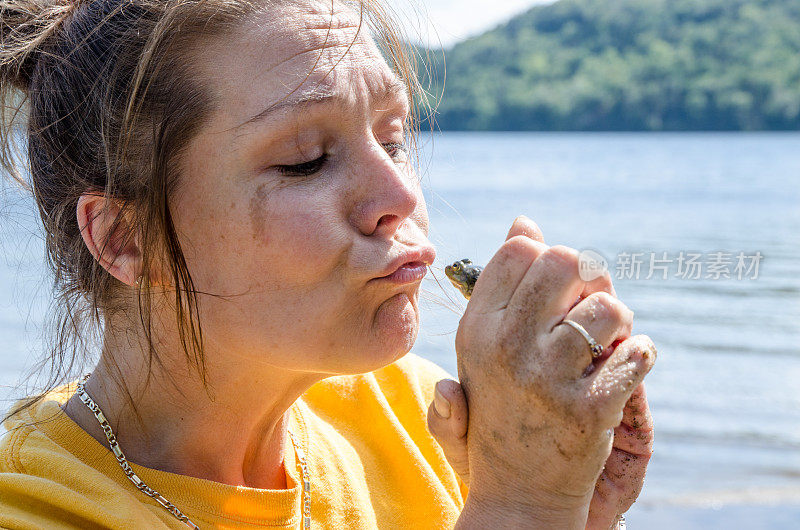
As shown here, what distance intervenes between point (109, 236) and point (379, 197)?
604mm

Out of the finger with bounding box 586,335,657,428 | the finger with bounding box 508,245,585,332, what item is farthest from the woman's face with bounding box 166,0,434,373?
the finger with bounding box 586,335,657,428

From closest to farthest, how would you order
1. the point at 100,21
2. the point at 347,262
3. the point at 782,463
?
the point at 347,262, the point at 100,21, the point at 782,463

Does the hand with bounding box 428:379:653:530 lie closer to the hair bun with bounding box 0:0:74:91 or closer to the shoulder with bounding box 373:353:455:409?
the shoulder with bounding box 373:353:455:409

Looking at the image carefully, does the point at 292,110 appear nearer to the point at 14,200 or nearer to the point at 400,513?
the point at 400,513

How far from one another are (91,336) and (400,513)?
908 millimetres

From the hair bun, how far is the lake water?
0.51 m

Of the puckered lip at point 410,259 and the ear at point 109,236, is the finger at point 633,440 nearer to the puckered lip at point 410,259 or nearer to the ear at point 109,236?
the puckered lip at point 410,259

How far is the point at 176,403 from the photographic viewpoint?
5.96 feet

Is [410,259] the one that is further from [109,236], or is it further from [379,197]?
[109,236]

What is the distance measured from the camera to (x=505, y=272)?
1478 mm

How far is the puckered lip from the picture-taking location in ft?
5.36

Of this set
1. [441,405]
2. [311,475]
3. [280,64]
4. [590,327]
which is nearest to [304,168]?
[280,64]

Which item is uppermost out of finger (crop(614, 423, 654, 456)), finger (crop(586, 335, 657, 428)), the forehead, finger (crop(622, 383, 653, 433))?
the forehead

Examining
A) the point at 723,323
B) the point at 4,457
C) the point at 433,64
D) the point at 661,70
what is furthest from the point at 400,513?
the point at 661,70
